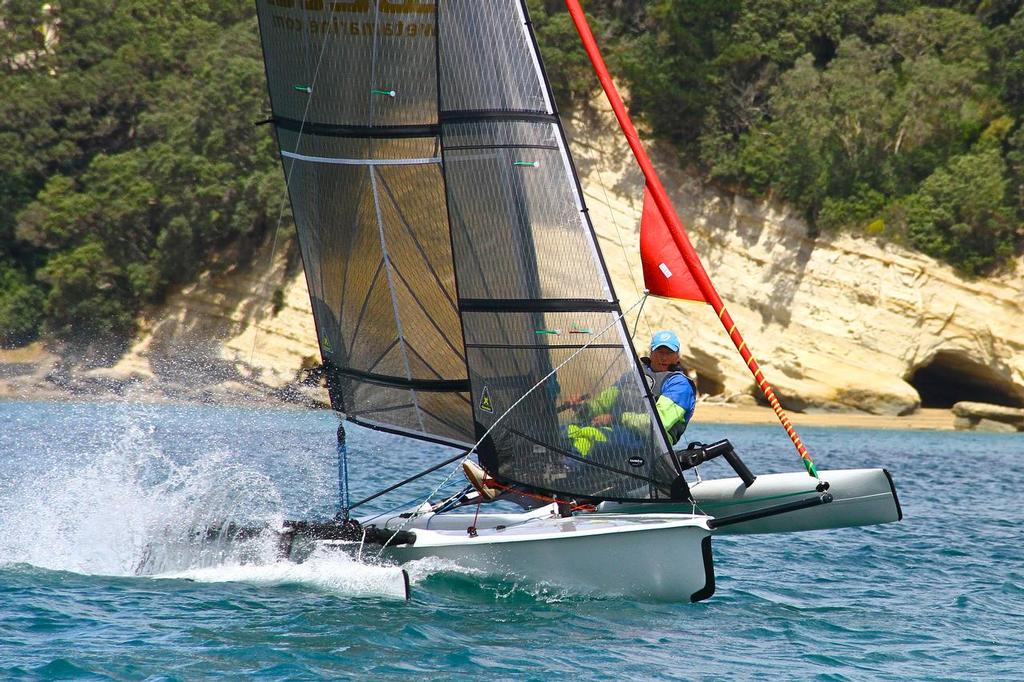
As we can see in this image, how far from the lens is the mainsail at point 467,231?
8.42 meters

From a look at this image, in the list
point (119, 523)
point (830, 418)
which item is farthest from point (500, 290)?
point (830, 418)

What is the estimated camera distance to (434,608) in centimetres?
789

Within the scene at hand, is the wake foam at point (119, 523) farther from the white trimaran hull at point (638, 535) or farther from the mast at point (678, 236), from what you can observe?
the mast at point (678, 236)

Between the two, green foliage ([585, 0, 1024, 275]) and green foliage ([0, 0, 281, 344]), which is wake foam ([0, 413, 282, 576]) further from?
green foliage ([0, 0, 281, 344])

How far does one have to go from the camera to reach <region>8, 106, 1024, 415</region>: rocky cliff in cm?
2833

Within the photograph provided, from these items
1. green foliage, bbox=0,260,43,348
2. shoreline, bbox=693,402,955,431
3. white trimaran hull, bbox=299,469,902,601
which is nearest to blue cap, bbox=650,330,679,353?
white trimaran hull, bbox=299,469,902,601

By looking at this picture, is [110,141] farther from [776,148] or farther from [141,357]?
[776,148]

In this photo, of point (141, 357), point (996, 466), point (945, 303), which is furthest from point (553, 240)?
point (141, 357)

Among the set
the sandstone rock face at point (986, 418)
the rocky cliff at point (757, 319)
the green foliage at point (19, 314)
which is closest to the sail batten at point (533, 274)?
the rocky cliff at point (757, 319)

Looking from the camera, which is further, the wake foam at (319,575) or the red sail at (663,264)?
the red sail at (663,264)

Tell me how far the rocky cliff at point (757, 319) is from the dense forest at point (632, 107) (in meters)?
0.78

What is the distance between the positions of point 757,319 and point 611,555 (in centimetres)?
2269

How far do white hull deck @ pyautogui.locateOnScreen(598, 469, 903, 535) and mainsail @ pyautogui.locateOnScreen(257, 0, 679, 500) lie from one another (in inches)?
40.5

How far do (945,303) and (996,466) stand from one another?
9.42 metres
